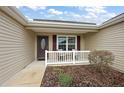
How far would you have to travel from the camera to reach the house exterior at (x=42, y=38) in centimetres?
466

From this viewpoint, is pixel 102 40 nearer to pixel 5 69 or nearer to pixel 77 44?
pixel 77 44

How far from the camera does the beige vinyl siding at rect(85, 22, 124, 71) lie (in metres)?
6.47

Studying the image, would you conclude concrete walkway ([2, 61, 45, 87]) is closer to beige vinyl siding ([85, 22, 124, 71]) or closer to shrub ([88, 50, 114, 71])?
shrub ([88, 50, 114, 71])

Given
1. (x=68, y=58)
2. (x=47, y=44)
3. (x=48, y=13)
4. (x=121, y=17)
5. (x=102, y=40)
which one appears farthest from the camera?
(x=48, y=13)

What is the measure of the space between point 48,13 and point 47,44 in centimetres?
879

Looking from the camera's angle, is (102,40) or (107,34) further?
(102,40)

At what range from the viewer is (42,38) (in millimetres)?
11258

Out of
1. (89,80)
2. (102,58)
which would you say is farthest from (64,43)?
(89,80)

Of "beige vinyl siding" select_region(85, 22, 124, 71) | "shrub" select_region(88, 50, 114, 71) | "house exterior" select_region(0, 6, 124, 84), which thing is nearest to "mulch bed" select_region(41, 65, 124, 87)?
"shrub" select_region(88, 50, 114, 71)

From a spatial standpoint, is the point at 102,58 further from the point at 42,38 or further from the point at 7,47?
the point at 42,38

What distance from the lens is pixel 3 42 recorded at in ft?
14.6

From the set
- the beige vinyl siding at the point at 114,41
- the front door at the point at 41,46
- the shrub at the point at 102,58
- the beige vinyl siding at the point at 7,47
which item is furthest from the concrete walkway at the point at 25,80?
the front door at the point at 41,46
